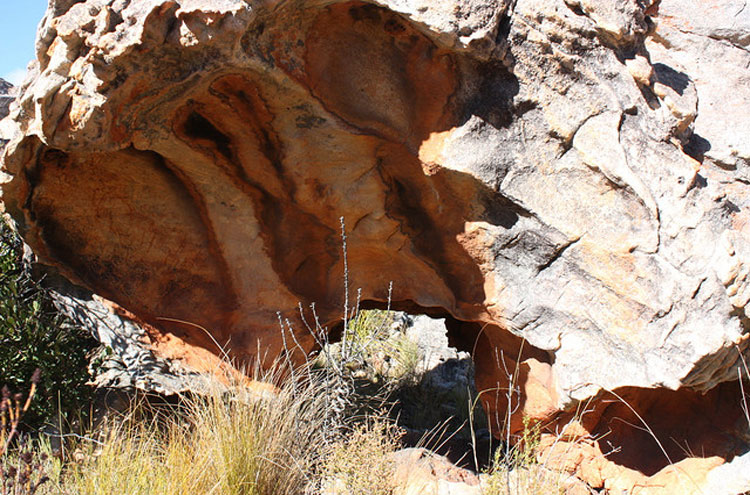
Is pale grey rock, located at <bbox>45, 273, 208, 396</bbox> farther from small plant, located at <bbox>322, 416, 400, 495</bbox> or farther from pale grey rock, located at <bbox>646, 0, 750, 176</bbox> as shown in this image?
pale grey rock, located at <bbox>646, 0, 750, 176</bbox>

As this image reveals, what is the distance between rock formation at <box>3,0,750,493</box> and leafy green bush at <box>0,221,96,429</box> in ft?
1.00

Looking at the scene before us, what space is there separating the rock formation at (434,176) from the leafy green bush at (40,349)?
306 millimetres

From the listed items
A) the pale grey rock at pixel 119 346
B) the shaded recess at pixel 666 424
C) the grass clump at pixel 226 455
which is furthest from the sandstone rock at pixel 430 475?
the pale grey rock at pixel 119 346

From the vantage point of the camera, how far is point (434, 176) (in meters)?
3.43

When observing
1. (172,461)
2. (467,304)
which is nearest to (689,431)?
(467,304)

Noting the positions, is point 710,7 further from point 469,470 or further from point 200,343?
point 200,343

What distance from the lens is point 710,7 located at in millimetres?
4113

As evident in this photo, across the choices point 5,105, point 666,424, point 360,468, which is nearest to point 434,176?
point 360,468

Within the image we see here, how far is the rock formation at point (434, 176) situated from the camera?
3010 mm

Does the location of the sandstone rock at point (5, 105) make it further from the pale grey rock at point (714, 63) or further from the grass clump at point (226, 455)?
the pale grey rock at point (714, 63)

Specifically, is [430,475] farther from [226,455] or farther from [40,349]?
[40,349]

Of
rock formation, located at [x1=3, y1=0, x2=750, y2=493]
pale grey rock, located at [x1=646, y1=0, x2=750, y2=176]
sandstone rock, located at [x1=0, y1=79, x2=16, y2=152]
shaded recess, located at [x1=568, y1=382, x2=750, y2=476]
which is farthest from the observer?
sandstone rock, located at [x1=0, y1=79, x2=16, y2=152]

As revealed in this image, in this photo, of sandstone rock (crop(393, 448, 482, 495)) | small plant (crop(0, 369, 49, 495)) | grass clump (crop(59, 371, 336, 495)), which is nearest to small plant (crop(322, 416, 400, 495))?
grass clump (crop(59, 371, 336, 495))

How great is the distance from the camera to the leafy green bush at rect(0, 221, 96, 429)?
142 inches
